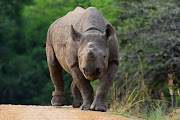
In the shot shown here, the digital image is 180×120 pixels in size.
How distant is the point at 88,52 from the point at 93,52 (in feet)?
0.27

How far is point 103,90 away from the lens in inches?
260

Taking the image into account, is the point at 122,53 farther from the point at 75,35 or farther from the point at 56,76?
the point at 75,35

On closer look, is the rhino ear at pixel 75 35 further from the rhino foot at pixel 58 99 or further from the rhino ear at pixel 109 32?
the rhino foot at pixel 58 99

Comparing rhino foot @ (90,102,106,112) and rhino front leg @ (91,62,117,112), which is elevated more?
rhino front leg @ (91,62,117,112)

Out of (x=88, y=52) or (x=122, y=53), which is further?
(x=122, y=53)

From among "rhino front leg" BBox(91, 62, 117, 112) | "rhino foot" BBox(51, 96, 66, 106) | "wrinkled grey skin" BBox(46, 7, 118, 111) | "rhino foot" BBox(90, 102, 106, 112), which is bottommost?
"rhino foot" BBox(51, 96, 66, 106)

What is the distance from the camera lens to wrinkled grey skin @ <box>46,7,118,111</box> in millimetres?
6023

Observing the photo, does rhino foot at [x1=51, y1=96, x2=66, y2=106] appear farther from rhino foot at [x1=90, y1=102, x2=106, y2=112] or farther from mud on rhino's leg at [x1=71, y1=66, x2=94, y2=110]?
rhino foot at [x1=90, y1=102, x2=106, y2=112]

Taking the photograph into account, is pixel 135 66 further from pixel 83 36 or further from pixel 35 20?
pixel 35 20

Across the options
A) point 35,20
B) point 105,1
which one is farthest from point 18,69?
point 105,1

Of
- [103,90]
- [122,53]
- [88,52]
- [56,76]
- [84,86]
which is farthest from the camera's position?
[122,53]

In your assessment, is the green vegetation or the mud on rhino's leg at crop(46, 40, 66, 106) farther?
the green vegetation

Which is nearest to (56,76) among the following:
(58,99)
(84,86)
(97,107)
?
(58,99)

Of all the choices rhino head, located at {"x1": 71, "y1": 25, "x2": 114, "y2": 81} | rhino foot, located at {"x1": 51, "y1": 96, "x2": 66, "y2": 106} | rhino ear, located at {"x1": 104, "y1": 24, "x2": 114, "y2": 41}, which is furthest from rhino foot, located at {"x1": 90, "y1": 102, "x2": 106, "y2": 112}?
rhino foot, located at {"x1": 51, "y1": 96, "x2": 66, "y2": 106}
